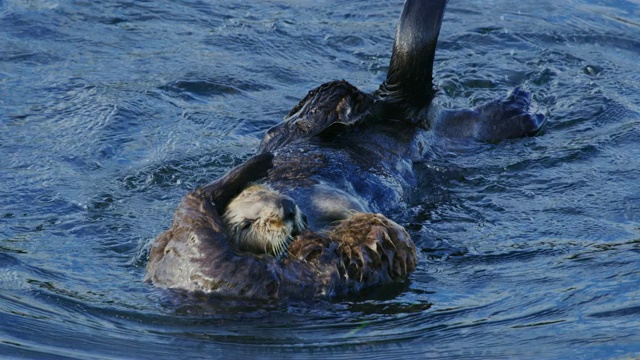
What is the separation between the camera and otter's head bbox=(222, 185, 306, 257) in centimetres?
437

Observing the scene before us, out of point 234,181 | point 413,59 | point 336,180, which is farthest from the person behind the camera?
point 413,59

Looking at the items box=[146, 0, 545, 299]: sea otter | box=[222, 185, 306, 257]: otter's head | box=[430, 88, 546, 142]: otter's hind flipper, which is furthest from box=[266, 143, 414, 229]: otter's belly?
box=[430, 88, 546, 142]: otter's hind flipper

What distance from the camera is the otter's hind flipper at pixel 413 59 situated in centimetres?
604

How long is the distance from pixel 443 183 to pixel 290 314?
2.01m

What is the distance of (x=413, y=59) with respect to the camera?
6.09 m

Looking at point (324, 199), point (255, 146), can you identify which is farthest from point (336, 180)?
point (255, 146)

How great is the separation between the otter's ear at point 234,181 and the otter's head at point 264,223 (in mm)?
65

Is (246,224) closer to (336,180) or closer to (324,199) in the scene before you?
(324,199)

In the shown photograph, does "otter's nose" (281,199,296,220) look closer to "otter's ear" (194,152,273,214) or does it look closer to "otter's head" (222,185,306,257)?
"otter's head" (222,185,306,257)

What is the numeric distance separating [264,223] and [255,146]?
97.7 inches

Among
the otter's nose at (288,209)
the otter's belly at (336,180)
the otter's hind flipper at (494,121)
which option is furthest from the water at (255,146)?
the otter's nose at (288,209)

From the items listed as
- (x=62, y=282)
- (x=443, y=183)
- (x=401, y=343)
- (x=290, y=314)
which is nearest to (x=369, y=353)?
(x=401, y=343)

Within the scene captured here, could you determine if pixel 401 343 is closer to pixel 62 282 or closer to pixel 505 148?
pixel 62 282

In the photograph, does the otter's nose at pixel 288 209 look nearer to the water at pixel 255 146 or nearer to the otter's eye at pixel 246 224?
the otter's eye at pixel 246 224
